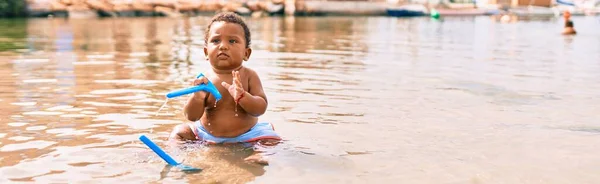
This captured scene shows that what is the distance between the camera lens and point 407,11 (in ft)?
197

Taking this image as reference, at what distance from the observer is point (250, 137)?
14.7ft

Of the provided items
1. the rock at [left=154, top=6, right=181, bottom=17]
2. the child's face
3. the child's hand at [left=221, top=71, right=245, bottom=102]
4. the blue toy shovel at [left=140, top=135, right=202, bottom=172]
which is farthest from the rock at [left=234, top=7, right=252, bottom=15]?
the blue toy shovel at [left=140, top=135, right=202, bottom=172]

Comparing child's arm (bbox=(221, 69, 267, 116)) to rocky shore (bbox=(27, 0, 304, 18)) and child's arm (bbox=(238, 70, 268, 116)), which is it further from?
rocky shore (bbox=(27, 0, 304, 18))

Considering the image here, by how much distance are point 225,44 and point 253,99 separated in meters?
0.41

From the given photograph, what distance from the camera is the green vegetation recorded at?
36.9 meters

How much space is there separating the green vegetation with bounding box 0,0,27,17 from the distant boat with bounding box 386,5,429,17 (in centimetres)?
3253

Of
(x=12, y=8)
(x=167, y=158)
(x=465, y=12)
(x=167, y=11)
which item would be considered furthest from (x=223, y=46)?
(x=465, y=12)

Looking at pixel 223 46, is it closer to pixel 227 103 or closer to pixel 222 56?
pixel 222 56

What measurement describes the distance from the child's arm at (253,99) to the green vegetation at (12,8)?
3625 cm

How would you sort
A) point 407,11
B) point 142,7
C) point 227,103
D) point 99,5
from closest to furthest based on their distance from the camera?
1. point 227,103
2. point 99,5
3. point 142,7
4. point 407,11

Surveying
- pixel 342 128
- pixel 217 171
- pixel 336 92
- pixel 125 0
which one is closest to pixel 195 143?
pixel 217 171

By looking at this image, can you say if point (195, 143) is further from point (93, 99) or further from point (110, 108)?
point (93, 99)

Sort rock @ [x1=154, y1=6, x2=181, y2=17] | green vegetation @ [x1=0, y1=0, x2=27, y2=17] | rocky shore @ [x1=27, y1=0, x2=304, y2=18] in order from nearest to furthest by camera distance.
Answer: green vegetation @ [x1=0, y1=0, x2=27, y2=17], rocky shore @ [x1=27, y1=0, x2=304, y2=18], rock @ [x1=154, y1=6, x2=181, y2=17]

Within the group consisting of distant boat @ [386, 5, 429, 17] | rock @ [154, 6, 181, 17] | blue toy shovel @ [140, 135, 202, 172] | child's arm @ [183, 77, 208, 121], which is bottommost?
distant boat @ [386, 5, 429, 17]
